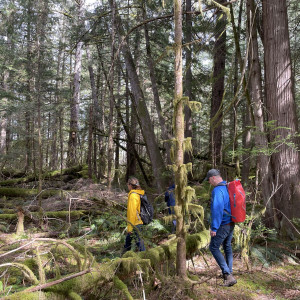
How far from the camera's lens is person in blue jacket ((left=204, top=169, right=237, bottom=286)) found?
14.3ft

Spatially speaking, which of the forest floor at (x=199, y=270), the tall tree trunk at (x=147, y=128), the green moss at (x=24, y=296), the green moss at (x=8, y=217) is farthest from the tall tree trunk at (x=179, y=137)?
the green moss at (x=8, y=217)

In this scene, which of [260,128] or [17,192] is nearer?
[260,128]

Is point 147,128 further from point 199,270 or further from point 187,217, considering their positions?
point 199,270

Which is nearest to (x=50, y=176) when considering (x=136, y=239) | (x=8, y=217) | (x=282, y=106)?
(x=8, y=217)

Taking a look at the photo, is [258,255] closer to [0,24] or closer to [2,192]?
[2,192]

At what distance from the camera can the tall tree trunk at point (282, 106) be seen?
6340 mm

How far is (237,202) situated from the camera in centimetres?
450

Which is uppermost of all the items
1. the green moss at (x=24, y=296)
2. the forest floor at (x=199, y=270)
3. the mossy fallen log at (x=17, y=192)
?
the mossy fallen log at (x=17, y=192)

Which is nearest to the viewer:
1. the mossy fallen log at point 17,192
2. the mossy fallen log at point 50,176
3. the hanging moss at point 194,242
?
the hanging moss at point 194,242

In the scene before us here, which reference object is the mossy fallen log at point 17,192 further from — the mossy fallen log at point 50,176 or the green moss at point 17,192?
the mossy fallen log at point 50,176

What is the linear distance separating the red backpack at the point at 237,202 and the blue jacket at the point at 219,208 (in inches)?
3.0

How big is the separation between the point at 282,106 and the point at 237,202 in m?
3.38

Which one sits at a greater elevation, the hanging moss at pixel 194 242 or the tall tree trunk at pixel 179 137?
the tall tree trunk at pixel 179 137

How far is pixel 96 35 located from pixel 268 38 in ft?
23.8
